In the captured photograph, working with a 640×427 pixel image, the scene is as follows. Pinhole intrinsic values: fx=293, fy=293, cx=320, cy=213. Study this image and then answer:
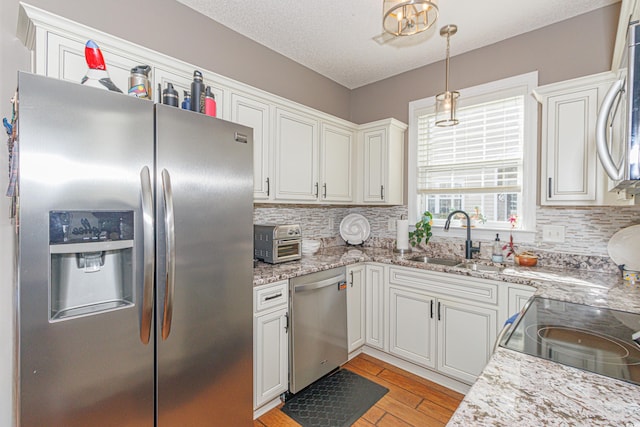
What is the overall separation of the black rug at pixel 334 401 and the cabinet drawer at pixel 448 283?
2.69ft

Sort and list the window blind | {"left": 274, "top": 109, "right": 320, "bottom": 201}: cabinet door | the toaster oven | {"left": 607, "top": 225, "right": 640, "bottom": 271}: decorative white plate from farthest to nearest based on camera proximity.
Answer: the window blind → {"left": 274, "top": 109, "right": 320, "bottom": 201}: cabinet door → the toaster oven → {"left": 607, "top": 225, "right": 640, "bottom": 271}: decorative white plate

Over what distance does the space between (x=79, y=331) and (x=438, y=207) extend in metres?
2.76

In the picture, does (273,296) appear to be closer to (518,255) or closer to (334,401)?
(334,401)

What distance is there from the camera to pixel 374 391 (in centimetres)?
215

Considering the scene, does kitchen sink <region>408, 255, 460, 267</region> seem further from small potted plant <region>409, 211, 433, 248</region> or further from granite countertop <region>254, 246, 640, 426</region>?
granite countertop <region>254, 246, 640, 426</region>

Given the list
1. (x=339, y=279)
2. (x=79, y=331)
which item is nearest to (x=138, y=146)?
(x=79, y=331)

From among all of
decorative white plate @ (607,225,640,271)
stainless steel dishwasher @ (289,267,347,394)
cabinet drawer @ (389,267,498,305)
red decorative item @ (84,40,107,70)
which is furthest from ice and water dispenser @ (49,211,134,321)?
decorative white plate @ (607,225,640,271)

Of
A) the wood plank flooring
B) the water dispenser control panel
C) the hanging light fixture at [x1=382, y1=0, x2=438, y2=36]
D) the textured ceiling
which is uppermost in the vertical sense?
the textured ceiling

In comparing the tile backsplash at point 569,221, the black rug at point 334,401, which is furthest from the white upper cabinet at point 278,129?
the black rug at point 334,401

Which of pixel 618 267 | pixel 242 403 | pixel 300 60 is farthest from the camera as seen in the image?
pixel 300 60

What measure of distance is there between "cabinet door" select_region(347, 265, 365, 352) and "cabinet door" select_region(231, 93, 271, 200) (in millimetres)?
985

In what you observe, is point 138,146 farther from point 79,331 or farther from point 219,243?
point 79,331

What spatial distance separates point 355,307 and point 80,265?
6.51ft

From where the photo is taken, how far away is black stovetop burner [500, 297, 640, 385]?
2.75 ft
